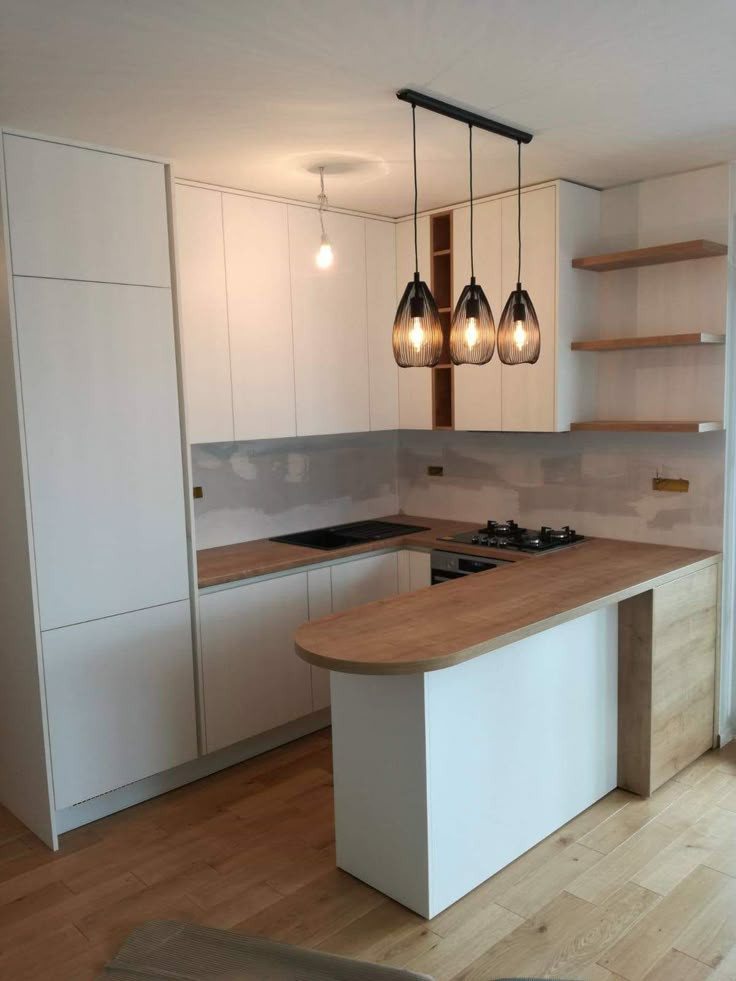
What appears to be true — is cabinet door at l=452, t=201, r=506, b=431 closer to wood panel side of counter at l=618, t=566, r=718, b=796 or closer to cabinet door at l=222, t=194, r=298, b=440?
cabinet door at l=222, t=194, r=298, b=440

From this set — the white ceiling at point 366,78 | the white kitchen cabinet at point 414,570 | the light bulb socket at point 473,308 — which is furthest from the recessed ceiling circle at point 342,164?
the white kitchen cabinet at point 414,570

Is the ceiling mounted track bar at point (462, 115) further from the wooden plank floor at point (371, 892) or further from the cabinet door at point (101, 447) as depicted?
the wooden plank floor at point (371, 892)

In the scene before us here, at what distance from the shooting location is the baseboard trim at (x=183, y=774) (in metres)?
3.17

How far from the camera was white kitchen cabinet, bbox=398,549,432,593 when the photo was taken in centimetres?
413

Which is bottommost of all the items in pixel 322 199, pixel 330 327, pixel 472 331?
pixel 472 331

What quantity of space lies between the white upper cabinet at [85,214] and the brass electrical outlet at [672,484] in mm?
2386

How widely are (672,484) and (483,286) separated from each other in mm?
1318

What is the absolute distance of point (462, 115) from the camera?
269 cm

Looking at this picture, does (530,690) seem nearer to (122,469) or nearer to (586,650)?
(586,650)

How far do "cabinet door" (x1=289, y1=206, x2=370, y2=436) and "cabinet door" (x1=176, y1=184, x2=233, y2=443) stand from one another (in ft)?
1.41

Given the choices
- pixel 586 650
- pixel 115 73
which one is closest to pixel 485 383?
pixel 586 650

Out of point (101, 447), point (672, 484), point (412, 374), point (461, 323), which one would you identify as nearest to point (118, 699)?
point (101, 447)

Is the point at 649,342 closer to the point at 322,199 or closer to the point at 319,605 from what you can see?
the point at 322,199

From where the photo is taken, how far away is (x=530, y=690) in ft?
9.37
